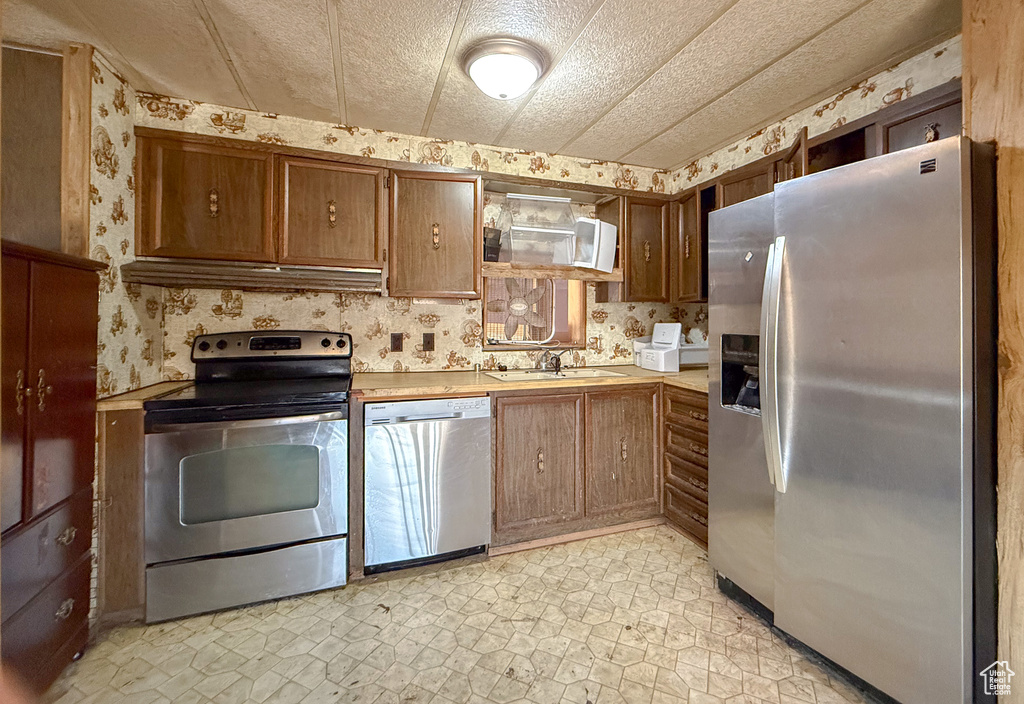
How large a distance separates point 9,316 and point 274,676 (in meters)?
1.45

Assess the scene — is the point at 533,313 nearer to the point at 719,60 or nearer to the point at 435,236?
the point at 435,236

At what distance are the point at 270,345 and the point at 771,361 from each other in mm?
2432

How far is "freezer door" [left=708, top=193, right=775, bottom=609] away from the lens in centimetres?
182

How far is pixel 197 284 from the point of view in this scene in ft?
6.82

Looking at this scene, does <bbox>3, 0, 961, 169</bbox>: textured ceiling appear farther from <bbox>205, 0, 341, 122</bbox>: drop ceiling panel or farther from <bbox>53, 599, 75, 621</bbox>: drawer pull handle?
<bbox>53, 599, 75, 621</bbox>: drawer pull handle

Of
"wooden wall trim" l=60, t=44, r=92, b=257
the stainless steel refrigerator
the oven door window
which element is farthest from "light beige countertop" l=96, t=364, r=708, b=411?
the stainless steel refrigerator

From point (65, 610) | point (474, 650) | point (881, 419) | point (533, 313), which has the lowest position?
point (474, 650)

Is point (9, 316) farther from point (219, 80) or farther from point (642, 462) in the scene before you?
point (642, 462)

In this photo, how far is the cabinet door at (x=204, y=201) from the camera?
2.13 metres

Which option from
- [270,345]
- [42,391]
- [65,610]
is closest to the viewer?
[42,391]

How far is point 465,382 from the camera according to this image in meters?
2.40

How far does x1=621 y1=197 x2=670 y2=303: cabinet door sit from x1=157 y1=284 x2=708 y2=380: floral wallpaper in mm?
308

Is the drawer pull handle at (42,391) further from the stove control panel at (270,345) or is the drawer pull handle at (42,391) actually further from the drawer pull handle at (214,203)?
the drawer pull handle at (214,203)

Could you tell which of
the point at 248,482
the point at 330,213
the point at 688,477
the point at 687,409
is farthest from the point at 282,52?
the point at 688,477
